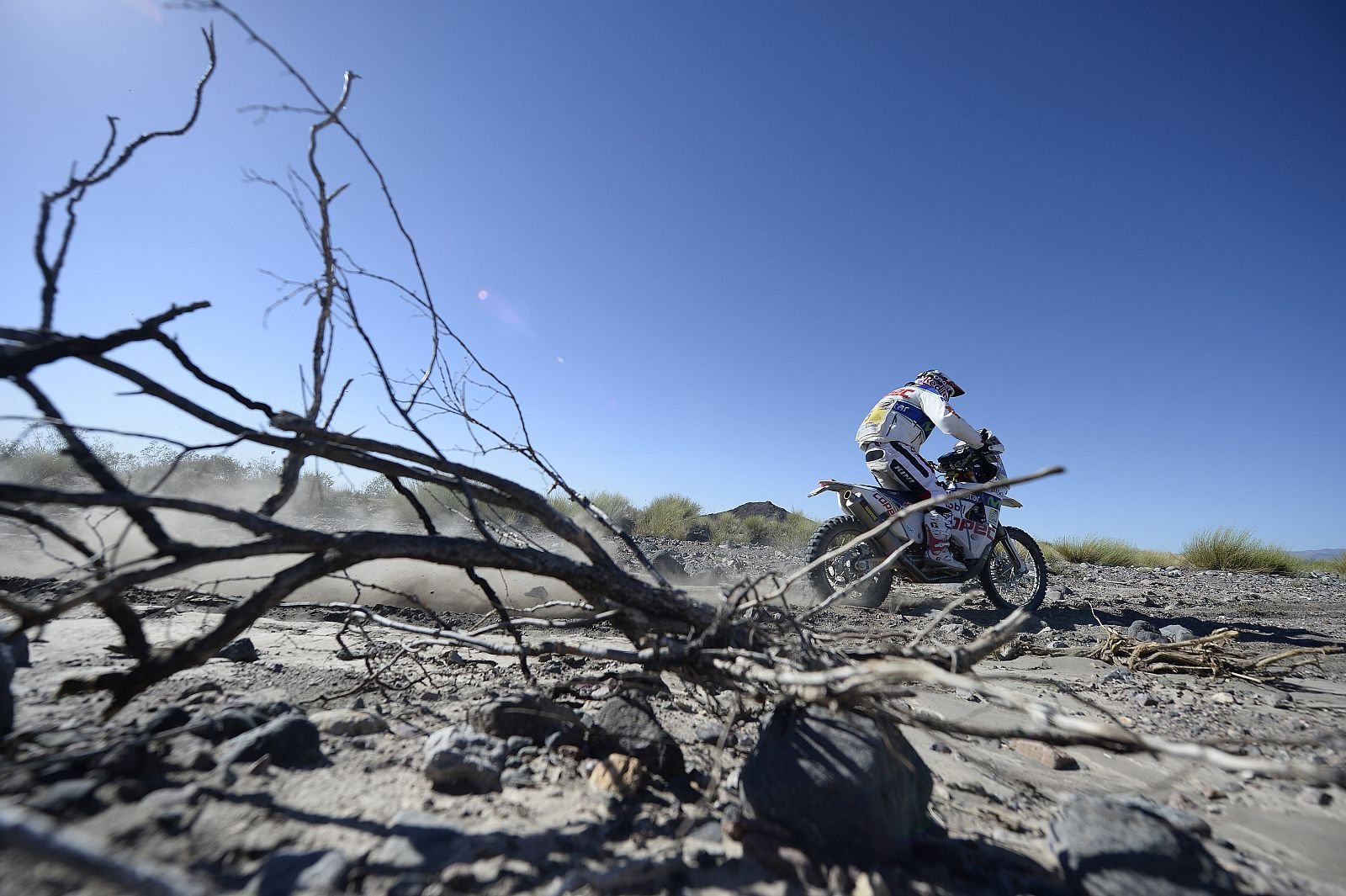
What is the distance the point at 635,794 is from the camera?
1.46m

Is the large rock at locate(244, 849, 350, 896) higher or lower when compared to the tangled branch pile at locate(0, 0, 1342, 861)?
lower

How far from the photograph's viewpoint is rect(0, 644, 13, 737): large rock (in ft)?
4.59

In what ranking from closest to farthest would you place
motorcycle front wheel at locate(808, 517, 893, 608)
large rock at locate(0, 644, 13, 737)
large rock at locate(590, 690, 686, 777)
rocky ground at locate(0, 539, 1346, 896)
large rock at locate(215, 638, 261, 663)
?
rocky ground at locate(0, 539, 1346, 896) → large rock at locate(0, 644, 13, 737) → large rock at locate(590, 690, 686, 777) → large rock at locate(215, 638, 261, 663) → motorcycle front wheel at locate(808, 517, 893, 608)

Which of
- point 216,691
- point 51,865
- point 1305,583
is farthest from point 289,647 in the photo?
point 1305,583

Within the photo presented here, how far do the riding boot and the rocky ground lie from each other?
107 inches

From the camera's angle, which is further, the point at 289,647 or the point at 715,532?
the point at 715,532

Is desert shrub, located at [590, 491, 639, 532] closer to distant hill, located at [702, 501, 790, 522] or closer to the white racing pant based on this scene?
distant hill, located at [702, 501, 790, 522]

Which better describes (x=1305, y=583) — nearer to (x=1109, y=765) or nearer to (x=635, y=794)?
(x=1109, y=765)

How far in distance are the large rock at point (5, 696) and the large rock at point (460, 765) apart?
1.02m

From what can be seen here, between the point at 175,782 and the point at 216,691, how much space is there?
83 cm

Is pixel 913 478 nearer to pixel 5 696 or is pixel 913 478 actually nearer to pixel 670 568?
pixel 670 568

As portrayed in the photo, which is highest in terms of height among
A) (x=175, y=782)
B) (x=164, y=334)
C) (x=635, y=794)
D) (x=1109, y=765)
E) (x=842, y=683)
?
(x=164, y=334)

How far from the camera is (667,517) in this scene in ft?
47.8

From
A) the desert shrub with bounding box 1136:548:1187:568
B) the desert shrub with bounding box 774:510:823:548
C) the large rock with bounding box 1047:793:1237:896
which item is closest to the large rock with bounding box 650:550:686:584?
the large rock with bounding box 1047:793:1237:896
